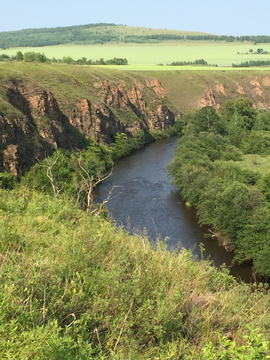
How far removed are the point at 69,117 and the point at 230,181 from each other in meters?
37.5

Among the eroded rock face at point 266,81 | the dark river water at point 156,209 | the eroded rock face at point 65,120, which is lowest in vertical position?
the dark river water at point 156,209

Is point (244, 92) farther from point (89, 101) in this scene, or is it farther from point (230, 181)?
point (230, 181)

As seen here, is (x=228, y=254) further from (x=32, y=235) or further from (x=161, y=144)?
(x=161, y=144)

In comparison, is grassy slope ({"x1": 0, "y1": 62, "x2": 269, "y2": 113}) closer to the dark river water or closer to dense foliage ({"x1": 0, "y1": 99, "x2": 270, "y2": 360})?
the dark river water

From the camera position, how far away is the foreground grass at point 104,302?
4492 mm

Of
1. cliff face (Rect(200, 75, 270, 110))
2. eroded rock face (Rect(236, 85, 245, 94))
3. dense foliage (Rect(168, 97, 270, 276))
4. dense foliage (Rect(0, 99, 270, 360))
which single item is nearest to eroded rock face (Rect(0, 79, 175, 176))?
dense foliage (Rect(168, 97, 270, 276))

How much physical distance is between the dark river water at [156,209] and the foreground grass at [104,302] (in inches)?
549

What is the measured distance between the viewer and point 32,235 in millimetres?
6539

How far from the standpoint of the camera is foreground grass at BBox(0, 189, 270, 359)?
14.7 ft

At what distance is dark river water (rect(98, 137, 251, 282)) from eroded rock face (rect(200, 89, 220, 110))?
5590 cm

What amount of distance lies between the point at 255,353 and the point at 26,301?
8.80 ft

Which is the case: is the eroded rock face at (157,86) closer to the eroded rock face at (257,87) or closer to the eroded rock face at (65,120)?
the eroded rock face at (65,120)

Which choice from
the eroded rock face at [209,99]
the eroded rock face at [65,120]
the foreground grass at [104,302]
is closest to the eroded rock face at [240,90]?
the eroded rock face at [209,99]

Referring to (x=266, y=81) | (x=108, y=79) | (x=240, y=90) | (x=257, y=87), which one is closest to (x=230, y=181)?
(x=108, y=79)
